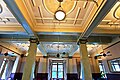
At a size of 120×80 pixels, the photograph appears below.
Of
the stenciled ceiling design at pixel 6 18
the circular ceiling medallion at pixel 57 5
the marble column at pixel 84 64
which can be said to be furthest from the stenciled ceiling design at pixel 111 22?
the stenciled ceiling design at pixel 6 18

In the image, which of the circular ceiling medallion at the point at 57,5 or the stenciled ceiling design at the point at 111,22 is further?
the stenciled ceiling design at the point at 111,22

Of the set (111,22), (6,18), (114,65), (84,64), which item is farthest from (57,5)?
(114,65)

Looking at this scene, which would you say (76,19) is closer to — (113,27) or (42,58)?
(113,27)

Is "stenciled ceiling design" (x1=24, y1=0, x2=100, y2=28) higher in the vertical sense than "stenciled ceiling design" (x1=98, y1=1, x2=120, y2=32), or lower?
higher

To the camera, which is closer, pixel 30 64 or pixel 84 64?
pixel 30 64

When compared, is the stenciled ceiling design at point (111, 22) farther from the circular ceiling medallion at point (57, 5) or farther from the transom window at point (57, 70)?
the transom window at point (57, 70)

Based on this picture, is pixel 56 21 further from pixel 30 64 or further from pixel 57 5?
pixel 30 64

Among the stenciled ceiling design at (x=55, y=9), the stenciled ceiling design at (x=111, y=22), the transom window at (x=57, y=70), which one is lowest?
the transom window at (x=57, y=70)

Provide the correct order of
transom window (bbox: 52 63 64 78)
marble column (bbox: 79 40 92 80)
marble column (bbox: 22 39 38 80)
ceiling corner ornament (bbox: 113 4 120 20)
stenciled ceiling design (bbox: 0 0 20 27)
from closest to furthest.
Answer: ceiling corner ornament (bbox: 113 4 120 20), stenciled ceiling design (bbox: 0 0 20 27), marble column (bbox: 22 39 38 80), marble column (bbox: 79 40 92 80), transom window (bbox: 52 63 64 78)

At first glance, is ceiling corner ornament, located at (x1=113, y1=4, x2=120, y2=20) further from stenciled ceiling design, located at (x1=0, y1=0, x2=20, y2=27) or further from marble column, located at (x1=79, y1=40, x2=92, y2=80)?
stenciled ceiling design, located at (x1=0, y1=0, x2=20, y2=27)

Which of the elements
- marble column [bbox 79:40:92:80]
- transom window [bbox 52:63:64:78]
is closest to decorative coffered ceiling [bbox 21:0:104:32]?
marble column [bbox 79:40:92:80]

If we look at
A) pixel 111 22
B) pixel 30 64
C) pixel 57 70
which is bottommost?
pixel 57 70

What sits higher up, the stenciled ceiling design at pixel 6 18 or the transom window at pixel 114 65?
the stenciled ceiling design at pixel 6 18

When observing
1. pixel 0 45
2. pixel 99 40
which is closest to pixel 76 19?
pixel 99 40
